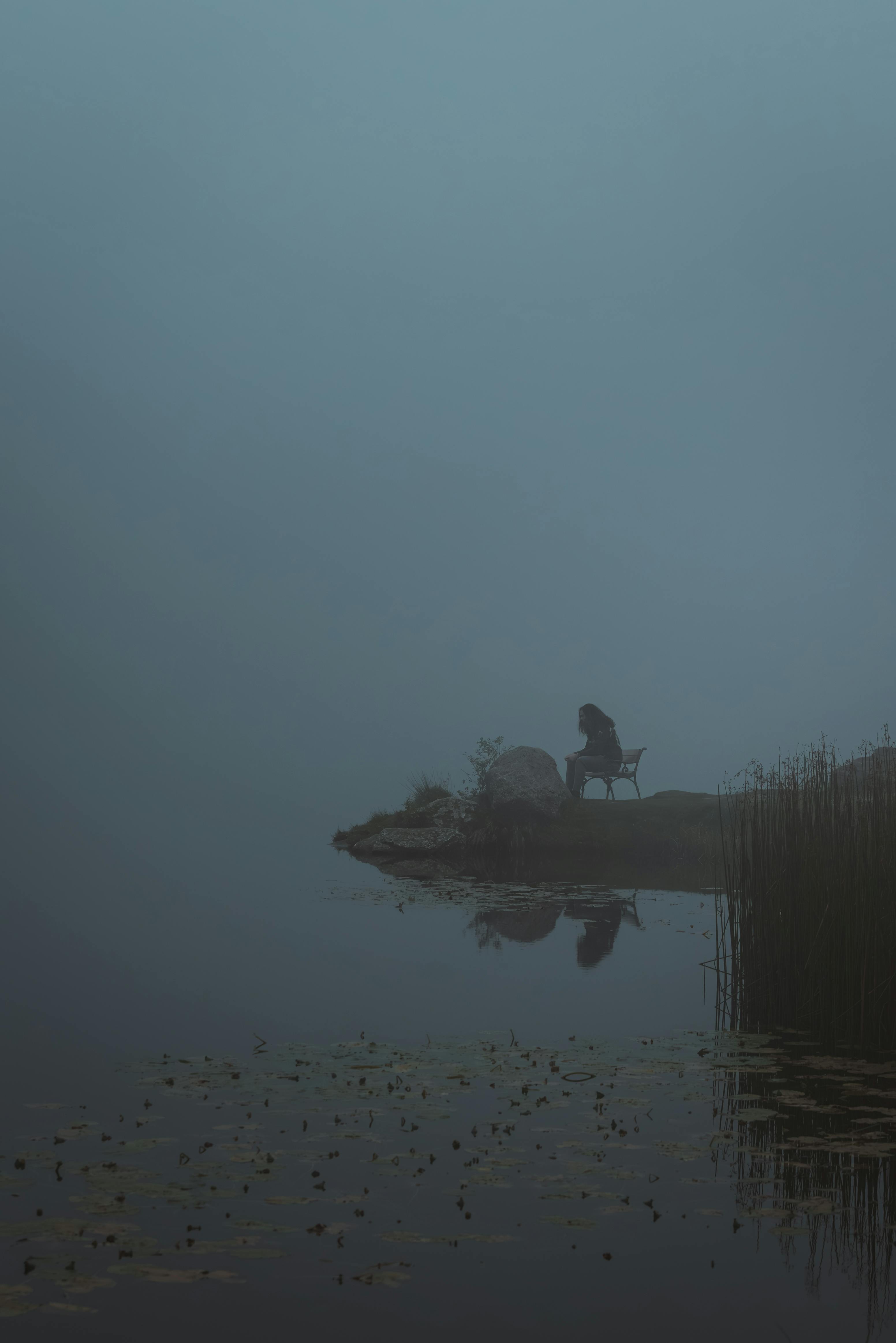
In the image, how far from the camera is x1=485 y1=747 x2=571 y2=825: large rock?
54.6 ft

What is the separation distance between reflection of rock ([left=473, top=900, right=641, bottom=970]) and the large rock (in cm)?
514

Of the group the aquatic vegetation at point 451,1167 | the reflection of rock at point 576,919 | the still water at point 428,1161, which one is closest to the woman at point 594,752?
the reflection of rock at point 576,919

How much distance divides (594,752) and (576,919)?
9.00m

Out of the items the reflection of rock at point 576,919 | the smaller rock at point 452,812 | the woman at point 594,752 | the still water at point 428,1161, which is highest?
the woman at point 594,752

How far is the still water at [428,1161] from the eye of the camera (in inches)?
108

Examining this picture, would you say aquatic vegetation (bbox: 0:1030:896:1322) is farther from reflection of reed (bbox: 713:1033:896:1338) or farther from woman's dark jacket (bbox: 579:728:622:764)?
woman's dark jacket (bbox: 579:728:622:764)

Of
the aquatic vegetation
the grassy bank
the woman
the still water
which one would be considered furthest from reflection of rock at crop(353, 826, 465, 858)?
the aquatic vegetation

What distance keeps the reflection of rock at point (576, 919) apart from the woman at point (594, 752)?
23.7 ft

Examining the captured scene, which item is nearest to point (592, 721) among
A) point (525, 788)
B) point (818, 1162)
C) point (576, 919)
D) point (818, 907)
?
point (525, 788)

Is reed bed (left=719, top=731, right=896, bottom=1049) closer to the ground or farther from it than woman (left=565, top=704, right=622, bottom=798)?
closer to the ground

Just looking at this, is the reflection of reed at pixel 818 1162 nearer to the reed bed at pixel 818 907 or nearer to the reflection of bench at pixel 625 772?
the reed bed at pixel 818 907

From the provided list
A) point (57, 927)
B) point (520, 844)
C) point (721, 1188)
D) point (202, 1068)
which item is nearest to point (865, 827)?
point (721, 1188)

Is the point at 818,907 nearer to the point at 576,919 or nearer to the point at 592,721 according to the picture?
the point at 576,919

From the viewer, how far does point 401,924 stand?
9727 mm
